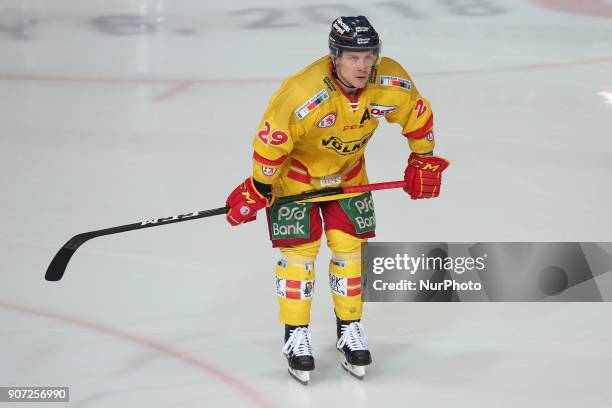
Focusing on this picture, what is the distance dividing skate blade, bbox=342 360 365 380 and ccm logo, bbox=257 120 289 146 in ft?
2.77

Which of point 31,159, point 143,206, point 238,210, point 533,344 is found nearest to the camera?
point 238,210

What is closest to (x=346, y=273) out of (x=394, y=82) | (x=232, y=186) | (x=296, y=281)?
(x=296, y=281)

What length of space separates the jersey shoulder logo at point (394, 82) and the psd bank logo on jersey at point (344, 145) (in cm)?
18

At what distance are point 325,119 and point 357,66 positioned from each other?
198 mm

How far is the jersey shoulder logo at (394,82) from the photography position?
3.89 m

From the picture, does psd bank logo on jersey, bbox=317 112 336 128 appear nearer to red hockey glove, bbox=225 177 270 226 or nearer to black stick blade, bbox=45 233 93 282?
red hockey glove, bbox=225 177 270 226

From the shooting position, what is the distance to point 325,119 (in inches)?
150

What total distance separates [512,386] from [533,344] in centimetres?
36

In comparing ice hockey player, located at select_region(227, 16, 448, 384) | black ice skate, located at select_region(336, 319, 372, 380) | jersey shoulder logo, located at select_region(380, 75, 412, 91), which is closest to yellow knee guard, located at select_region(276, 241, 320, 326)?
ice hockey player, located at select_region(227, 16, 448, 384)

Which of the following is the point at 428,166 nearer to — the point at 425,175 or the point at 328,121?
the point at 425,175

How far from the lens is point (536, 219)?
17.5 feet

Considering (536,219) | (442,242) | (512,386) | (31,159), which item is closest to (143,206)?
(31,159)

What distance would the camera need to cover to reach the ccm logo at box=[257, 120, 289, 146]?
12.4ft

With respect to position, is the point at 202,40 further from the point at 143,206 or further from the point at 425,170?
the point at 425,170
